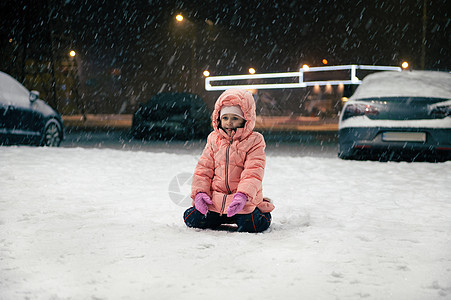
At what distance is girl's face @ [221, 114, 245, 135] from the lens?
359 cm

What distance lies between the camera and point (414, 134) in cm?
721

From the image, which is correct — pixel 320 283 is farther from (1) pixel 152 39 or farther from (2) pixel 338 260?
(1) pixel 152 39

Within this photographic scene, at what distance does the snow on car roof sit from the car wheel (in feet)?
21.5

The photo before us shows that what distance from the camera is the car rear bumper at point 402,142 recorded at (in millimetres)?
7117

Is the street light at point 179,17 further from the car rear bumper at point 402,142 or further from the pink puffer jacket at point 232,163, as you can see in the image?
the pink puffer jacket at point 232,163

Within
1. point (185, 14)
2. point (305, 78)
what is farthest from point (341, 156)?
point (305, 78)

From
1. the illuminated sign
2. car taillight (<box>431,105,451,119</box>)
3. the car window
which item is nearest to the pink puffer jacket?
the car window

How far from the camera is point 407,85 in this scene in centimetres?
763

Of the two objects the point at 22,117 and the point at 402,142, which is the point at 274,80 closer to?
the point at 22,117

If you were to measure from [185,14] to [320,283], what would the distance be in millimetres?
22277

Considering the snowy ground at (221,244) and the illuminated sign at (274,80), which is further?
the illuminated sign at (274,80)

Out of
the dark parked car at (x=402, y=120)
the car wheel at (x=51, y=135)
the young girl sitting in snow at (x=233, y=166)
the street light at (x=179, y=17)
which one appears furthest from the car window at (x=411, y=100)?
the street light at (x=179, y=17)

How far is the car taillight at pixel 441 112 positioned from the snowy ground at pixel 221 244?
1.32m

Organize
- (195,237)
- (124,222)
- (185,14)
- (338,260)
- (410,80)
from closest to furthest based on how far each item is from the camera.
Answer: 1. (338,260)
2. (195,237)
3. (124,222)
4. (410,80)
5. (185,14)
